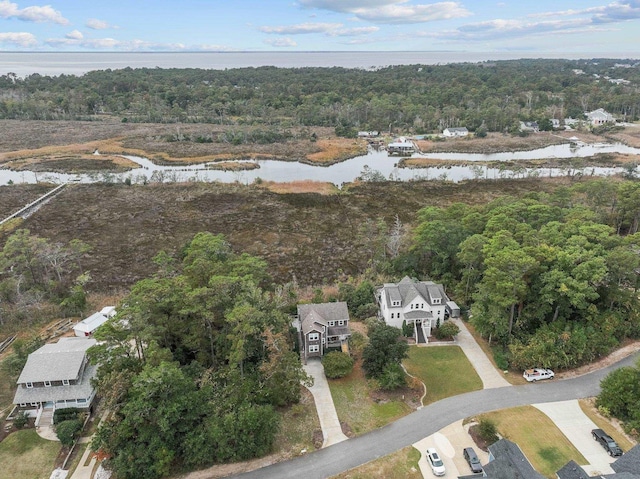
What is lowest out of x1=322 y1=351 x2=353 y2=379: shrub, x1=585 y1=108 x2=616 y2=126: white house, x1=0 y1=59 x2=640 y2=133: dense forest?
x1=322 y1=351 x2=353 y2=379: shrub

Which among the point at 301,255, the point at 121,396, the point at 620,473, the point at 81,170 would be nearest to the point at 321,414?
the point at 121,396

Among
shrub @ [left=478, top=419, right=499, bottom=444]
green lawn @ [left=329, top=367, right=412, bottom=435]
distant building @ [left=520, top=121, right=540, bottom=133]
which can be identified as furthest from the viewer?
distant building @ [left=520, top=121, right=540, bottom=133]

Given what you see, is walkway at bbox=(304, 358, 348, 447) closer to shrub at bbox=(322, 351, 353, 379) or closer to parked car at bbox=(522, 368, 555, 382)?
shrub at bbox=(322, 351, 353, 379)

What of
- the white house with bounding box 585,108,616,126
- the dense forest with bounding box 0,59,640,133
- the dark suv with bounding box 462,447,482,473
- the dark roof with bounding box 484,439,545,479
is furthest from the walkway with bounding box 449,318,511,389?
the white house with bounding box 585,108,616,126

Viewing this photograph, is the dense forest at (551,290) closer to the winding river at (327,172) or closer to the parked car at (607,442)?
the parked car at (607,442)

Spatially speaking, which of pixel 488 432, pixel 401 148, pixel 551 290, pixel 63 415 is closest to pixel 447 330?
pixel 551 290

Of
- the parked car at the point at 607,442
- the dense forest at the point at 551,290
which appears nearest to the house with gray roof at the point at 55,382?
the dense forest at the point at 551,290
